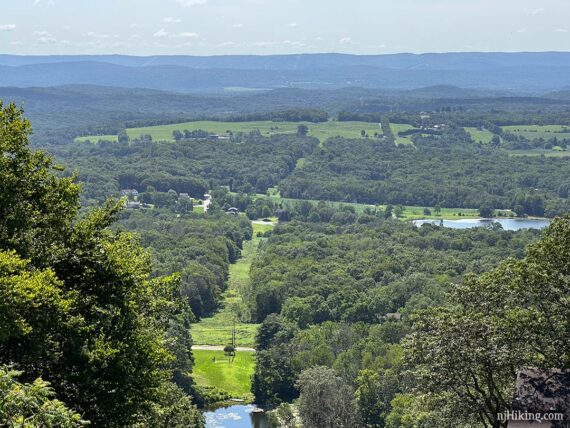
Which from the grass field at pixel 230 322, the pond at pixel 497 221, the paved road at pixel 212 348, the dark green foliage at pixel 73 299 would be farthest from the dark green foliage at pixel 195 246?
the dark green foliage at pixel 73 299

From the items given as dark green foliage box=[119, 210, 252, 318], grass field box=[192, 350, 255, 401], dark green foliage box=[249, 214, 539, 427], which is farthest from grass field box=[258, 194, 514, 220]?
grass field box=[192, 350, 255, 401]

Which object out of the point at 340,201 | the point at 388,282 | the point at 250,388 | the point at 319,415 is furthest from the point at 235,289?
the point at 340,201

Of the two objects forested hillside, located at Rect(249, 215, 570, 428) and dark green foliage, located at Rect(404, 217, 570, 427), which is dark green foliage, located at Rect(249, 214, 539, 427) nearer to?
forested hillside, located at Rect(249, 215, 570, 428)

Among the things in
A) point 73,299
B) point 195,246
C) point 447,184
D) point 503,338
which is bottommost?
point 195,246

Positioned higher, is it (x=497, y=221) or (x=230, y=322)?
(x=497, y=221)

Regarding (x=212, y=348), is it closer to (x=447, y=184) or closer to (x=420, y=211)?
(x=420, y=211)

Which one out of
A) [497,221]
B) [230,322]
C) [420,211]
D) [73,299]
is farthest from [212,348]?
[420,211]

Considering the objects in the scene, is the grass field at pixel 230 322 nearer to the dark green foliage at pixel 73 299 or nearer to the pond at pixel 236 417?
the pond at pixel 236 417
